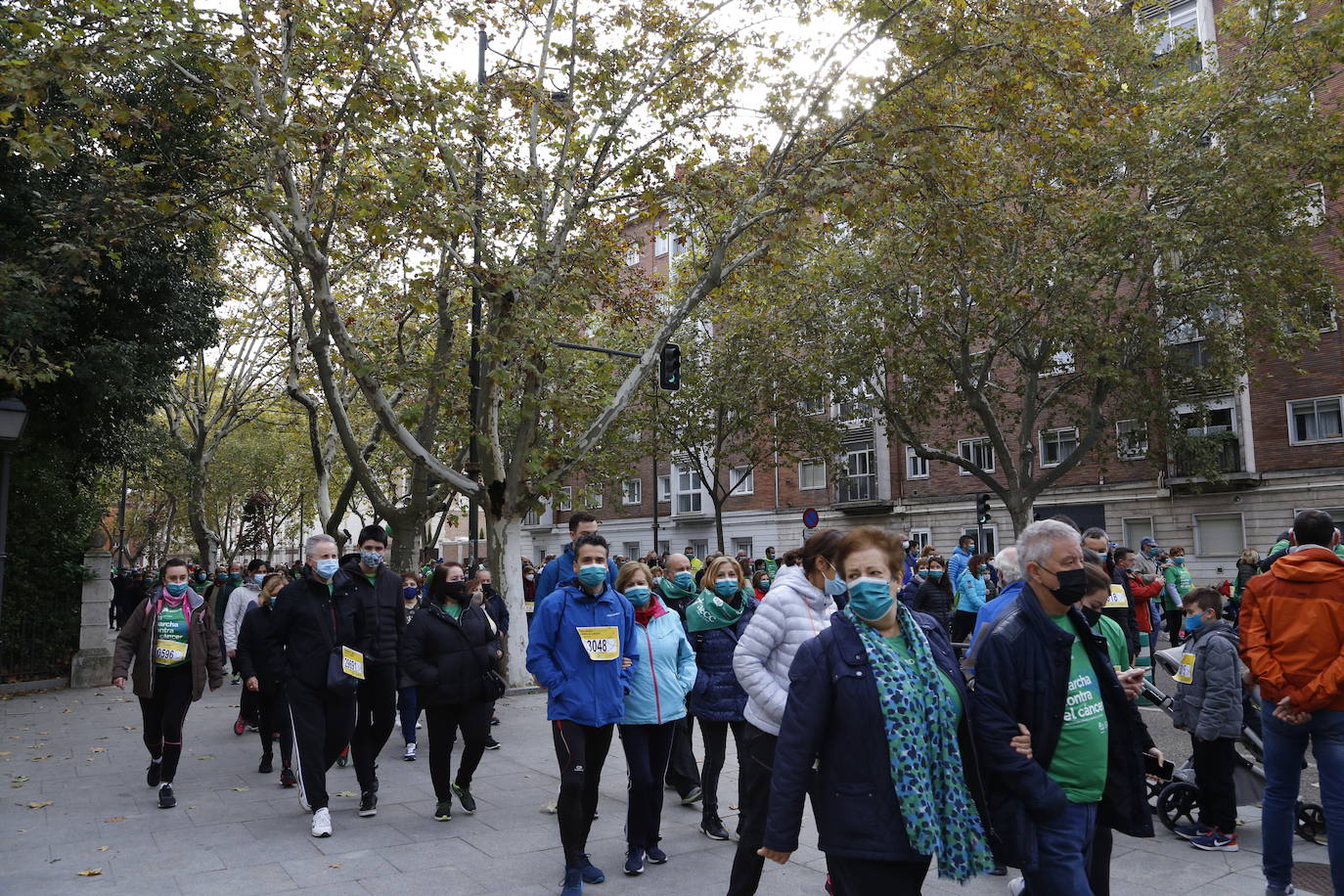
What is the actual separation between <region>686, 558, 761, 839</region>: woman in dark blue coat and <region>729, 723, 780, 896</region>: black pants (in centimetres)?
162

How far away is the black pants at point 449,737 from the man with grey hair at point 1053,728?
4.71 m

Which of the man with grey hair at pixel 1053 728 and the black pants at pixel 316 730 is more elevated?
the man with grey hair at pixel 1053 728

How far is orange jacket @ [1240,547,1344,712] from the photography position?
15.0ft

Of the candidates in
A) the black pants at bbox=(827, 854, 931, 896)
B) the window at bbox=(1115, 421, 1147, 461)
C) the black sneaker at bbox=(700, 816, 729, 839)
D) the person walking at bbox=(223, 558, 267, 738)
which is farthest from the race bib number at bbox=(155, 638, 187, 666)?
the window at bbox=(1115, 421, 1147, 461)

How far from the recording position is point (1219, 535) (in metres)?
30.1

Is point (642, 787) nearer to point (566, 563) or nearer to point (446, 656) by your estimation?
point (446, 656)

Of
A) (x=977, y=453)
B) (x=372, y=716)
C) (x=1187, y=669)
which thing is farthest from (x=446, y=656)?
(x=977, y=453)

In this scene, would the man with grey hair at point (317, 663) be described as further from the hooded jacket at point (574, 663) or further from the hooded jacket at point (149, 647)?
the hooded jacket at point (574, 663)

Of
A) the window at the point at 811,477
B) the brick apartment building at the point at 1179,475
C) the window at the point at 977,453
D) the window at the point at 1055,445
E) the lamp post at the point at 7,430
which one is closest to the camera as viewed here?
the lamp post at the point at 7,430

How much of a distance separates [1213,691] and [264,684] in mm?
7537

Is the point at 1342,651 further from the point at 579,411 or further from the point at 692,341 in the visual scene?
the point at 692,341

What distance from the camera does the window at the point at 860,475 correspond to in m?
40.1

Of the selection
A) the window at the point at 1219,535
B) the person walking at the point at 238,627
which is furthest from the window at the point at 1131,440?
the person walking at the point at 238,627

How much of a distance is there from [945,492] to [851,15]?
27.4 metres
